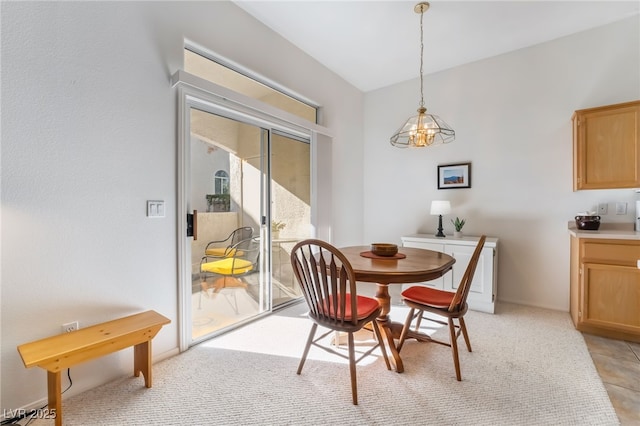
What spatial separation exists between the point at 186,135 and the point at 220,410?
1.86m

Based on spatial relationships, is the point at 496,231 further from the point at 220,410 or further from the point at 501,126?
the point at 220,410

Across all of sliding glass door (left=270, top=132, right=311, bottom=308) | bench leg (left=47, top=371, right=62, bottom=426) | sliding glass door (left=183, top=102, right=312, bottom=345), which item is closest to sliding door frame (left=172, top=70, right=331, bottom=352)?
sliding glass door (left=183, top=102, right=312, bottom=345)

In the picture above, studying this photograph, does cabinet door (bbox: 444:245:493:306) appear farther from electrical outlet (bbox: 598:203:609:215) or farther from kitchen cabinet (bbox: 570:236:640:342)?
electrical outlet (bbox: 598:203:609:215)

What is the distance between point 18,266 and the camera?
4.69ft

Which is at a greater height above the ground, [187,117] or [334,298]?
[187,117]

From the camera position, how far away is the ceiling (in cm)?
246

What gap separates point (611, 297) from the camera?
227cm

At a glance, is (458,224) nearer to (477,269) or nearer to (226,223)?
(477,269)

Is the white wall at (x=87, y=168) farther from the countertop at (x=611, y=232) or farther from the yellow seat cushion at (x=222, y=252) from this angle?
the countertop at (x=611, y=232)

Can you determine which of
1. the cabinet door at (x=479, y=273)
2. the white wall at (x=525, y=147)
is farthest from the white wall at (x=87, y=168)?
the white wall at (x=525, y=147)

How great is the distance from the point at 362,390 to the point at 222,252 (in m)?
1.61

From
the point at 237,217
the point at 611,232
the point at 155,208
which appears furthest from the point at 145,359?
the point at 611,232

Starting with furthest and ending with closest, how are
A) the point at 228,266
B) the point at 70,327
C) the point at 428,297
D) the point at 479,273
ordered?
the point at 479,273 → the point at 228,266 → the point at 428,297 → the point at 70,327

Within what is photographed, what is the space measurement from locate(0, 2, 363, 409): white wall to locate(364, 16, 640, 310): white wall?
292 cm
